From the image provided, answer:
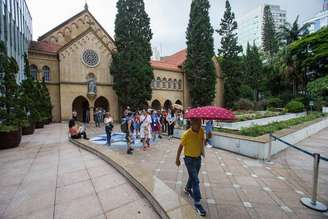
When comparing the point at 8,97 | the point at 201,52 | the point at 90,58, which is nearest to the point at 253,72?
the point at 201,52

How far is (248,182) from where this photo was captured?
5438mm

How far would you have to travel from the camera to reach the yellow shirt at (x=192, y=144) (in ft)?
12.7

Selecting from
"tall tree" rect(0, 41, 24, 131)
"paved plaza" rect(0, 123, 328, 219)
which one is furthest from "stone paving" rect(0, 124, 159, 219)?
"tall tree" rect(0, 41, 24, 131)

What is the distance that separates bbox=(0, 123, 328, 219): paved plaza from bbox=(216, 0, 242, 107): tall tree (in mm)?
28906

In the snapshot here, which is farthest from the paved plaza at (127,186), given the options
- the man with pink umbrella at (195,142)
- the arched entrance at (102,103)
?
the arched entrance at (102,103)

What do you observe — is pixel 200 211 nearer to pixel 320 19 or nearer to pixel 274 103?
pixel 274 103

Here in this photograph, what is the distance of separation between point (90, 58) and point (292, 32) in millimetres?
38088

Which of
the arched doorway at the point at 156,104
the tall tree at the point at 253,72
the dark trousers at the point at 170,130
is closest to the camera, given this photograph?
the dark trousers at the point at 170,130

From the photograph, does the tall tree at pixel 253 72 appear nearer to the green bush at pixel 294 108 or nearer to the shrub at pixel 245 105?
the shrub at pixel 245 105

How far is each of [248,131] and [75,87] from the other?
20.7m

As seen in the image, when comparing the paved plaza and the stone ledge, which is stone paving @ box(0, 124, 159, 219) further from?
the stone ledge

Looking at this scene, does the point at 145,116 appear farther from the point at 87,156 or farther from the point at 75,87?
the point at 75,87

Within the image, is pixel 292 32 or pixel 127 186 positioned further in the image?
pixel 292 32

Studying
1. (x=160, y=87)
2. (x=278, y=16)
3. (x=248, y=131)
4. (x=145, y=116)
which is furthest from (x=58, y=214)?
(x=278, y=16)
